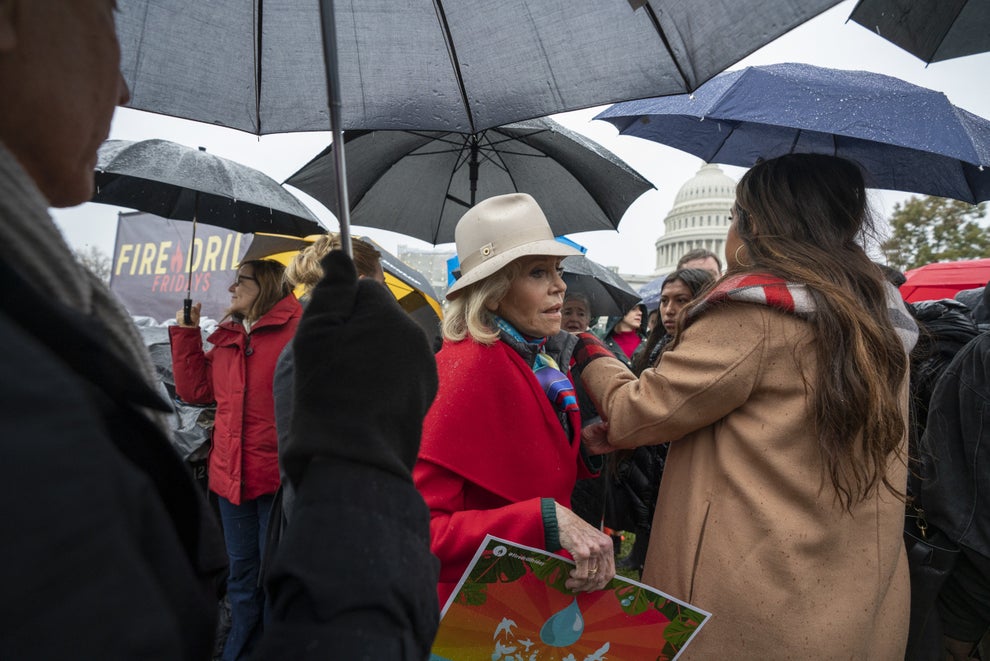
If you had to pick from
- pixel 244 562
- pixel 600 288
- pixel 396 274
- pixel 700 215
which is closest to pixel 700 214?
pixel 700 215

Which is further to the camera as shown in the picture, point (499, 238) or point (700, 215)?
point (700, 215)

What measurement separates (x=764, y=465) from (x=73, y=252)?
1717 mm

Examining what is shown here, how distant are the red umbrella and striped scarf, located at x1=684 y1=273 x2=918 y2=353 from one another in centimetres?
494

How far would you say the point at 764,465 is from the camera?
174 centimetres

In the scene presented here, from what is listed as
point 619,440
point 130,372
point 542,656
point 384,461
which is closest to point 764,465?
point 619,440

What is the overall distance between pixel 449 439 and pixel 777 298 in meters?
1.07

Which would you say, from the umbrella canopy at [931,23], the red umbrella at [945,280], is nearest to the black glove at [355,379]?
the umbrella canopy at [931,23]

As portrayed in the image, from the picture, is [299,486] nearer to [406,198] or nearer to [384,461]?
[384,461]

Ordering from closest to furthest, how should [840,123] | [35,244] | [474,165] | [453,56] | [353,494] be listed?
[35,244]
[353,494]
[453,56]
[840,123]
[474,165]

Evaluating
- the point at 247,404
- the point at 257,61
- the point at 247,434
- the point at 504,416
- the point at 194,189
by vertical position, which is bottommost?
the point at 247,434

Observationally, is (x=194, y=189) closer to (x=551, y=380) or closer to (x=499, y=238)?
(x=499, y=238)

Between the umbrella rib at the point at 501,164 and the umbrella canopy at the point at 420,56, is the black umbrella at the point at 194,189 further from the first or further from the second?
the umbrella canopy at the point at 420,56

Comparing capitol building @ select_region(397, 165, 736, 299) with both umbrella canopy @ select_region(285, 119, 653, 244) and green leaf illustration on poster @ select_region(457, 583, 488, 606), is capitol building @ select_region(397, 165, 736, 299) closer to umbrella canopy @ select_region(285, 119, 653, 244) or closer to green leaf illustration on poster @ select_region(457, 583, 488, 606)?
umbrella canopy @ select_region(285, 119, 653, 244)

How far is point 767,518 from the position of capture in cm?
171
